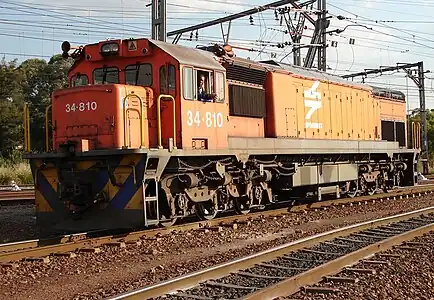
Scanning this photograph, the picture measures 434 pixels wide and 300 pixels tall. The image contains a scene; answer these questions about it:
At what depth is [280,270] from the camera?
7.27 m

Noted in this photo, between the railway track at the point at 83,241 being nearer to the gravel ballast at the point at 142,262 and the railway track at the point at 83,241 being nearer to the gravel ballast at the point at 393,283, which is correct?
the gravel ballast at the point at 142,262

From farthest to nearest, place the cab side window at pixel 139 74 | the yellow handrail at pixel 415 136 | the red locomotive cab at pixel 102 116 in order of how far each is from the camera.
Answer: the yellow handrail at pixel 415 136 → the cab side window at pixel 139 74 → the red locomotive cab at pixel 102 116

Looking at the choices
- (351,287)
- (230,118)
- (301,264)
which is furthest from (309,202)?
(351,287)

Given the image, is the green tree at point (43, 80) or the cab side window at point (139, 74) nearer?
the cab side window at point (139, 74)

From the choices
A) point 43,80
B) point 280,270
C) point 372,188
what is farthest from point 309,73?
point 43,80

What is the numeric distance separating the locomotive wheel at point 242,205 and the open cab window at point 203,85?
2.54 meters

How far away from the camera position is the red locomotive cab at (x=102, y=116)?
10234 millimetres

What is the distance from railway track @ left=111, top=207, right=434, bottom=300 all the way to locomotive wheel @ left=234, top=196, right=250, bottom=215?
3.38m

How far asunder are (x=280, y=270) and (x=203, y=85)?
510 centimetres

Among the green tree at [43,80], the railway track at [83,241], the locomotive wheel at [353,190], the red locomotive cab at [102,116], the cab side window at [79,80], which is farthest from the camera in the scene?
the green tree at [43,80]

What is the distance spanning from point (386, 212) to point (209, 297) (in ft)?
30.7

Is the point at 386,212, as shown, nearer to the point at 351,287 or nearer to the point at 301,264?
the point at 301,264

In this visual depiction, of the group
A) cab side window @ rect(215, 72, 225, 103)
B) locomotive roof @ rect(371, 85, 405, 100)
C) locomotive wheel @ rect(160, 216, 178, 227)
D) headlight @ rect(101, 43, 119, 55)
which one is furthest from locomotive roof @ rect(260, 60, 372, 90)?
locomotive wheel @ rect(160, 216, 178, 227)

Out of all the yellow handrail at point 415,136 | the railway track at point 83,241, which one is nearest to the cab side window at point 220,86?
the railway track at point 83,241
